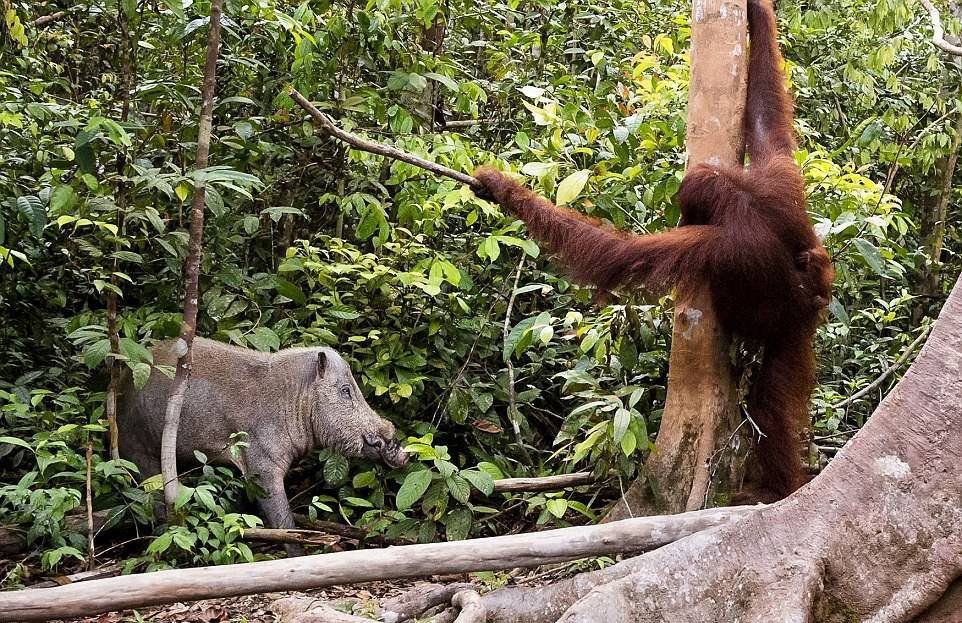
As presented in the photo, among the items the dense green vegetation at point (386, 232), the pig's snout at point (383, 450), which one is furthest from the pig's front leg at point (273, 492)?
the pig's snout at point (383, 450)

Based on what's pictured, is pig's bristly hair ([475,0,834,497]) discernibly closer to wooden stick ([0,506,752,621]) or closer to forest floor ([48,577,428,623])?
wooden stick ([0,506,752,621])

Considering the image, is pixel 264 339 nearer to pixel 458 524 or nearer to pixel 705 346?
pixel 458 524

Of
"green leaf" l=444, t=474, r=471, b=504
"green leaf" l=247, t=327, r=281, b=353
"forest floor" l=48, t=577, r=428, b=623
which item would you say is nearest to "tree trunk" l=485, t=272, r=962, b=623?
"forest floor" l=48, t=577, r=428, b=623

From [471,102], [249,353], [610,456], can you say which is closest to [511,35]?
[471,102]

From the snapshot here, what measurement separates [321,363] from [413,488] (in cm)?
129

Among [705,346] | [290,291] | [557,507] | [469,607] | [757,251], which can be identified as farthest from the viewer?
[290,291]

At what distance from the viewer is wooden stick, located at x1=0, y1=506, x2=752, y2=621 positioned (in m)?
2.99

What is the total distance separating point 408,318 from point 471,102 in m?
1.44

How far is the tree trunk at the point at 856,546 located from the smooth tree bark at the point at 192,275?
2.52m

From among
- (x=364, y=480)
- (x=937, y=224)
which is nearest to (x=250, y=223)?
(x=364, y=480)

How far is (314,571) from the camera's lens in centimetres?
307

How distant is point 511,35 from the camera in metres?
6.23

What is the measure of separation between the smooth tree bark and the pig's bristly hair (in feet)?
4.99

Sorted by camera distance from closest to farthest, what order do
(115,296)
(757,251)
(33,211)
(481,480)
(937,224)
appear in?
1. (757,251)
2. (33,211)
3. (481,480)
4. (115,296)
5. (937,224)
